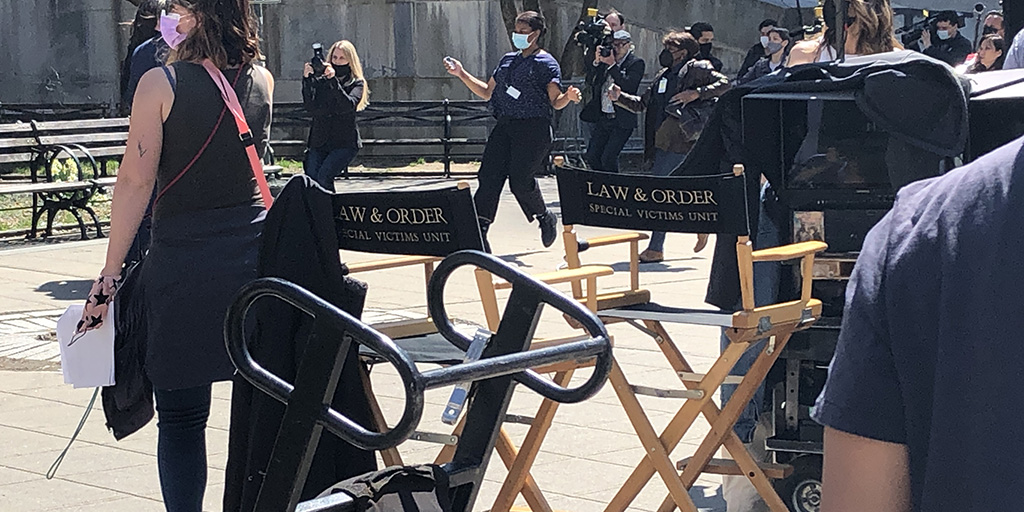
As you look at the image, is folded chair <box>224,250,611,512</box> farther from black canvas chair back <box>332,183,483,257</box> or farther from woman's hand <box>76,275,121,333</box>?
woman's hand <box>76,275,121,333</box>

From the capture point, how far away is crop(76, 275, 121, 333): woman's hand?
400 cm

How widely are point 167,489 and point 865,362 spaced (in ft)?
10.1

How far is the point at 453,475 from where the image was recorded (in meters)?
2.54

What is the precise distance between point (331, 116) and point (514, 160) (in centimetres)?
223

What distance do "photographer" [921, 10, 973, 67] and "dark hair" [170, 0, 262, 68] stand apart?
450 inches

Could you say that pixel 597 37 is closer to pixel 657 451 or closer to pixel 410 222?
pixel 657 451

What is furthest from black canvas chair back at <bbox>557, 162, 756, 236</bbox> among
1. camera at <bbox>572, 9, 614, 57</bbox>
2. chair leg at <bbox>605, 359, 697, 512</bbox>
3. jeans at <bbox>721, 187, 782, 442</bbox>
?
camera at <bbox>572, 9, 614, 57</bbox>

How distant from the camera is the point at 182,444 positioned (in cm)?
407

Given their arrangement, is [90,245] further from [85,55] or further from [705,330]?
[85,55]

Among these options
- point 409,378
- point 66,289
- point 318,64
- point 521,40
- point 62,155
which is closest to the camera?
point 409,378

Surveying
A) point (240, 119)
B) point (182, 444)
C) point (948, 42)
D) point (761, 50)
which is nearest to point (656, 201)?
point (240, 119)

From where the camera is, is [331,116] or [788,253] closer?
[788,253]

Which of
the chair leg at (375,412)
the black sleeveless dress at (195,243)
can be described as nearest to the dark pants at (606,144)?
the chair leg at (375,412)

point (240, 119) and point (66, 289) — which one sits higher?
point (240, 119)
